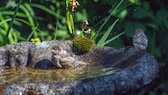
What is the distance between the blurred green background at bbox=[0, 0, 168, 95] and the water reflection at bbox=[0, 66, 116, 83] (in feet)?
5.77

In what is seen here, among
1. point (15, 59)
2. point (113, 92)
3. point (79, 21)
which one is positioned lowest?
point (113, 92)

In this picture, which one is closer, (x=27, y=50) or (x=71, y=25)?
(x=27, y=50)

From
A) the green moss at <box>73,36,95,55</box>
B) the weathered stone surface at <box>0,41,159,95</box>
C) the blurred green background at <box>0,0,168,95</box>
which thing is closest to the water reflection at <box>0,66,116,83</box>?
the weathered stone surface at <box>0,41,159,95</box>

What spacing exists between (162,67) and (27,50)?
3068mm

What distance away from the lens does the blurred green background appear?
536cm

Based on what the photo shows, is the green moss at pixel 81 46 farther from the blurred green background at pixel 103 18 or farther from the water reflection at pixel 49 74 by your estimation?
the blurred green background at pixel 103 18

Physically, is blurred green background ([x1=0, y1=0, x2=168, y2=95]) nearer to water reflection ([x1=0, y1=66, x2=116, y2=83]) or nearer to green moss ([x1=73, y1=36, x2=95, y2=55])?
green moss ([x1=73, y1=36, x2=95, y2=55])

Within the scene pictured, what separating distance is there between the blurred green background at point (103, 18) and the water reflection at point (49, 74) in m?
1.76

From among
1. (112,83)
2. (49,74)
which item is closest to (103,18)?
(49,74)

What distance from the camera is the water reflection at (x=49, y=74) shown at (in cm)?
297

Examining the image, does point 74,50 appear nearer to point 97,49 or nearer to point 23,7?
point 97,49

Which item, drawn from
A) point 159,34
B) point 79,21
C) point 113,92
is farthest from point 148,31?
point 113,92

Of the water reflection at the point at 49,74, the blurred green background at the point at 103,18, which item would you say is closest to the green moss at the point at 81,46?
the water reflection at the point at 49,74

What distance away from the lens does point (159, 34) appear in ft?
19.5
